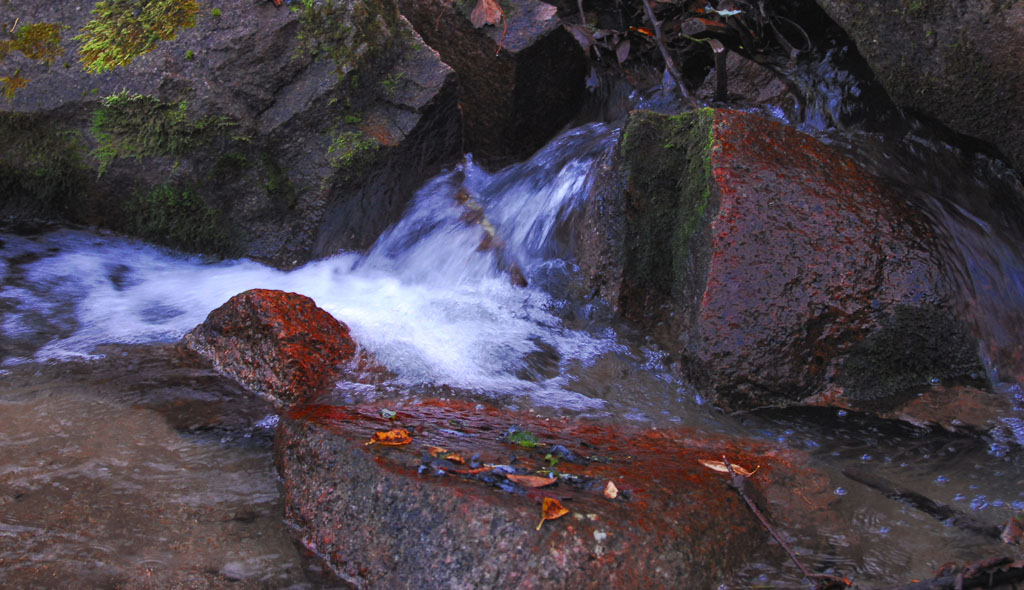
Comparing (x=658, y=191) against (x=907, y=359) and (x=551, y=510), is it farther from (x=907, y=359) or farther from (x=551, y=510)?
(x=551, y=510)

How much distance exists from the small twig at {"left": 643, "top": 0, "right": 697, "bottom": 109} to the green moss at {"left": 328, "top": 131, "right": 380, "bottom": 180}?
1970 mm

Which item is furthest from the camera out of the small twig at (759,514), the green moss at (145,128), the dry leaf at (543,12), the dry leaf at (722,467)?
the dry leaf at (543,12)

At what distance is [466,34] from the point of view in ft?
18.2

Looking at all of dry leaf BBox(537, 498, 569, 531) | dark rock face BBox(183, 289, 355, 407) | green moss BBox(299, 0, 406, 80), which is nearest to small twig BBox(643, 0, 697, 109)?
green moss BBox(299, 0, 406, 80)

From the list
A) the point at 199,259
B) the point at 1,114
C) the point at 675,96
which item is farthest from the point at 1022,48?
the point at 1,114

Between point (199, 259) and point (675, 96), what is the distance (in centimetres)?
342

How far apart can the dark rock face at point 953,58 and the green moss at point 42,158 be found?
453 cm

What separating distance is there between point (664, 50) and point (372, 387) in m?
3.26

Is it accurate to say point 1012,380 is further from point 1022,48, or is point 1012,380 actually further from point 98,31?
point 98,31

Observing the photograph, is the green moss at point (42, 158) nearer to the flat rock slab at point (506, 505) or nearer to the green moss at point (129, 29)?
the green moss at point (129, 29)

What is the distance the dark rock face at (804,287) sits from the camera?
127 inches

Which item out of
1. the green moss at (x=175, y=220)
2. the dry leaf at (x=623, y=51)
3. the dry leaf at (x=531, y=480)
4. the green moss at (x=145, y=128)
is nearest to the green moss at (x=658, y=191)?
the dry leaf at (x=531, y=480)

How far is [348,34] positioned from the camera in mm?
→ 4949

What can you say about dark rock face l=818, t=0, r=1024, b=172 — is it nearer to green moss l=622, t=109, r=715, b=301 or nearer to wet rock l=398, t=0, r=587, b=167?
green moss l=622, t=109, r=715, b=301
